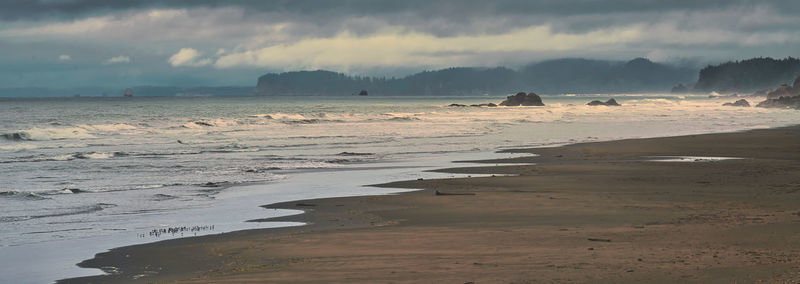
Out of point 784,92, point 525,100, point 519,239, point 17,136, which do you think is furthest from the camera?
point 525,100

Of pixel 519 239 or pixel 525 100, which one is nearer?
pixel 519 239

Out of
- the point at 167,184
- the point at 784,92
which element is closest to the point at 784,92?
the point at 784,92

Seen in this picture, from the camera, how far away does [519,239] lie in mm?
10766

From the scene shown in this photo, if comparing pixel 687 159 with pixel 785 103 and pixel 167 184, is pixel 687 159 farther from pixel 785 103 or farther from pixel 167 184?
pixel 785 103

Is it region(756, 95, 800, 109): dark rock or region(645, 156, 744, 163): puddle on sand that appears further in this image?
region(756, 95, 800, 109): dark rock

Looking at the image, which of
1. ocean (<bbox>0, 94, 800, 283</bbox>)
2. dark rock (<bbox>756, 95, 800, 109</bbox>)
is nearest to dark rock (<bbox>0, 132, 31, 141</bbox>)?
ocean (<bbox>0, 94, 800, 283</bbox>)

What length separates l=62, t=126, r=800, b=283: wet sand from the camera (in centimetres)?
854

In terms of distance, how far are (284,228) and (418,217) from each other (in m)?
2.38

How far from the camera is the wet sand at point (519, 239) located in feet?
28.0

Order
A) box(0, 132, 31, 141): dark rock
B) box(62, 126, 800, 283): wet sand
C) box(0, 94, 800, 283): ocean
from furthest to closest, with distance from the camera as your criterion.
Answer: box(0, 132, 31, 141): dark rock → box(0, 94, 800, 283): ocean → box(62, 126, 800, 283): wet sand

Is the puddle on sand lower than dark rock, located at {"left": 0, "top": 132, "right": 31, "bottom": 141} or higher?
higher

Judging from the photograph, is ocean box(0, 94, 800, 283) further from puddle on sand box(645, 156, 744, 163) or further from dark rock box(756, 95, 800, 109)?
dark rock box(756, 95, 800, 109)

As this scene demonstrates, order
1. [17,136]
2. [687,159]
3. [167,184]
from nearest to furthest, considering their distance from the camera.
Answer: [167,184]
[687,159]
[17,136]

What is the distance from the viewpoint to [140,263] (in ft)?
32.4
